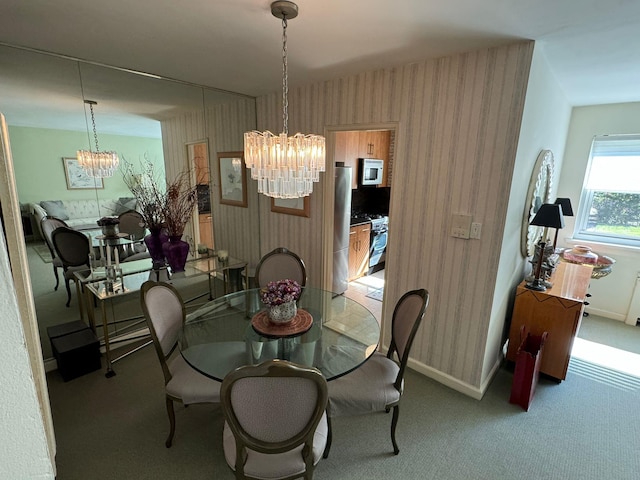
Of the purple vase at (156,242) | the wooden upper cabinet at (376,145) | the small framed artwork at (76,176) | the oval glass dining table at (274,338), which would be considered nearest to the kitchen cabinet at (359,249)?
the wooden upper cabinet at (376,145)

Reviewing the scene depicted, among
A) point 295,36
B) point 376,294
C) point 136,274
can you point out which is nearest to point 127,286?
point 136,274

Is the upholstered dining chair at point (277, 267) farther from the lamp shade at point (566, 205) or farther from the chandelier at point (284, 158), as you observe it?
the lamp shade at point (566, 205)

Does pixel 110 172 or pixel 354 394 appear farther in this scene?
pixel 110 172

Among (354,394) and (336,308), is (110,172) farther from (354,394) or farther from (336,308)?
(354,394)

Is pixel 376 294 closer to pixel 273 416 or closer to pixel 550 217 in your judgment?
pixel 550 217

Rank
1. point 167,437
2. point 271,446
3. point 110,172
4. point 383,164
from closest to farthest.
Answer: point 271,446 → point 167,437 → point 110,172 → point 383,164

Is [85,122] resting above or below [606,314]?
above

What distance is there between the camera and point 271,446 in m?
1.27

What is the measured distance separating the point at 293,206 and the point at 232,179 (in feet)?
2.70

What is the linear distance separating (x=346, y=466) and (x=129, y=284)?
2.30 m

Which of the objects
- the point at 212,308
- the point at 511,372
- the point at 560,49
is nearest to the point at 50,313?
the point at 212,308

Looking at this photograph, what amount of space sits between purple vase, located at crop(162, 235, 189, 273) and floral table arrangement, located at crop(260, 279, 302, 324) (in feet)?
4.27

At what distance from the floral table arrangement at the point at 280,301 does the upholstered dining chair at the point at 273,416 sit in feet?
2.25

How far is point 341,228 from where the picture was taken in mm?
3980
